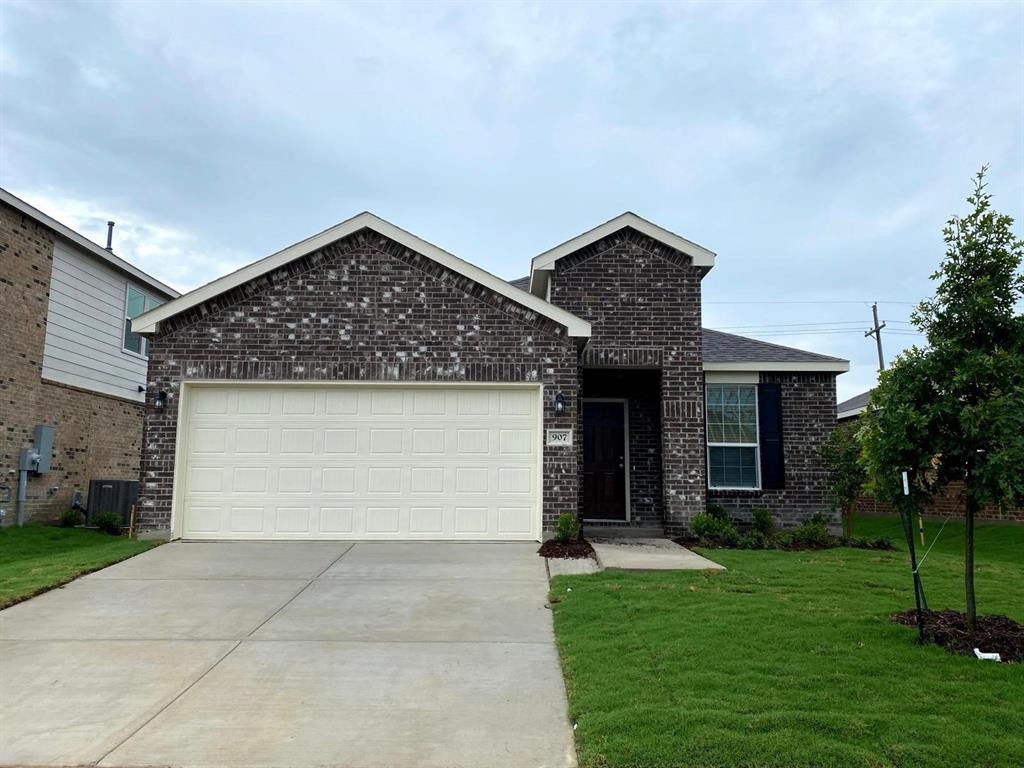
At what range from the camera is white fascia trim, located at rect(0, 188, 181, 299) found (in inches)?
531

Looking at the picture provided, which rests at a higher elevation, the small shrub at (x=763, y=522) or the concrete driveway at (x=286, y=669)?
the small shrub at (x=763, y=522)

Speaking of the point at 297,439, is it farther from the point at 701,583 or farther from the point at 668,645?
the point at 668,645

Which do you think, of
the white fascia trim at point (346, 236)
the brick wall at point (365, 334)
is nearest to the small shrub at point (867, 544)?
the brick wall at point (365, 334)

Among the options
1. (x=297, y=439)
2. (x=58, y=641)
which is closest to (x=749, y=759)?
(x=58, y=641)

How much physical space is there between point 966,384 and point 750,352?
8.61 meters

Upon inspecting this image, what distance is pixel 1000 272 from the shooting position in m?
5.75

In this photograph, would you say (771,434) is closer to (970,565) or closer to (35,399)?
(970,565)

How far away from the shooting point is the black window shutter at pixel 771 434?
13.4 m

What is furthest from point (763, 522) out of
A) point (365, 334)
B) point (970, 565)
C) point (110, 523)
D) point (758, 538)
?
point (110, 523)

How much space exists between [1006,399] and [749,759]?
11.9 ft

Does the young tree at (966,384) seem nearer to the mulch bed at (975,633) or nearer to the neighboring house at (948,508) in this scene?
the mulch bed at (975,633)

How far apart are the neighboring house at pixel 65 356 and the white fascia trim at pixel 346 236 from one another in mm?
4920

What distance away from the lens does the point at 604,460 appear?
44.5 ft

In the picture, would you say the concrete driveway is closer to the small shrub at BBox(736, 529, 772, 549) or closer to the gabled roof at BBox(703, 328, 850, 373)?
the small shrub at BBox(736, 529, 772, 549)
